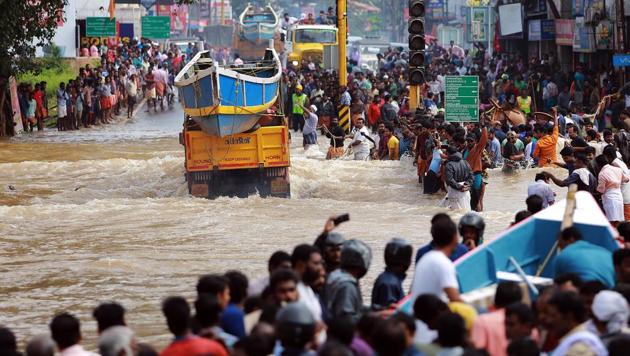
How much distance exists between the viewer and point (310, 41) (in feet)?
173

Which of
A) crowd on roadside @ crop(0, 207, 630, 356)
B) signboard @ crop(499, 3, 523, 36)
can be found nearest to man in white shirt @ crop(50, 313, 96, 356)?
crowd on roadside @ crop(0, 207, 630, 356)

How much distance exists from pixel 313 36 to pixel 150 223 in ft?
110

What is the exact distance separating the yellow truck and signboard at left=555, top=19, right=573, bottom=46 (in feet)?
63.0

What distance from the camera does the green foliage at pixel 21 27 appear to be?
29.1m

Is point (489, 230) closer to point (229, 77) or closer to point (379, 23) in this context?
point (229, 77)

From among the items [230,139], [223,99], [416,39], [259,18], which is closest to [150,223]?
[230,139]

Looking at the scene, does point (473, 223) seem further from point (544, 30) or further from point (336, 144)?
point (544, 30)

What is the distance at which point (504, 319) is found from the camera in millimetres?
7320

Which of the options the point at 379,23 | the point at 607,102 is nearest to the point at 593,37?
the point at 607,102

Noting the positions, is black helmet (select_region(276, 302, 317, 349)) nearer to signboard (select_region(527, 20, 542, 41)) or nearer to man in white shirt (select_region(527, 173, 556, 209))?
man in white shirt (select_region(527, 173, 556, 209))

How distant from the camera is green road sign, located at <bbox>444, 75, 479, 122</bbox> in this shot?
21531 millimetres

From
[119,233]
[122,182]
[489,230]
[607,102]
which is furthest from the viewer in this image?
[607,102]

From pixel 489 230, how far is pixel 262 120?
6.21 meters

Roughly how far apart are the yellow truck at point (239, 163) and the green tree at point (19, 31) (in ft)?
28.0
